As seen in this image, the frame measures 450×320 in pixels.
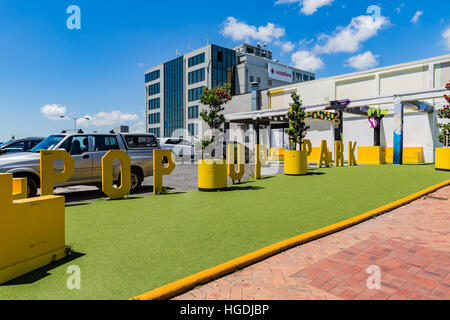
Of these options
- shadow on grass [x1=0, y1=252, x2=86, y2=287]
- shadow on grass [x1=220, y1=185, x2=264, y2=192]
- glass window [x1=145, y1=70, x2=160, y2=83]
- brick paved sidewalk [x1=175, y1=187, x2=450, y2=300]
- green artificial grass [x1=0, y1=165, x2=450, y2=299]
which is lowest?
brick paved sidewalk [x1=175, y1=187, x2=450, y2=300]

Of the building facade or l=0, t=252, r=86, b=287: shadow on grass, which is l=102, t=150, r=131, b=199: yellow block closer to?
l=0, t=252, r=86, b=287: shadow on grass

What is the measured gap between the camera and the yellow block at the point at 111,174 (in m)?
7.82

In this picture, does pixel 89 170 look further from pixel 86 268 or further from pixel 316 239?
pixel 316 239

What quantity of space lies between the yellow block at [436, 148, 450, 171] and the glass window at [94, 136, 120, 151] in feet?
46.1

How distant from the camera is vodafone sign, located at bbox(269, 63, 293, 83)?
5644 cm

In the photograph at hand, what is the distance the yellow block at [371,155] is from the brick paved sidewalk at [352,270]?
1445 centimetres

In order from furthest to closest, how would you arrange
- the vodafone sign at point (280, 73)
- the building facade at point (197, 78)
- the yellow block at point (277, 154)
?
the vodafone sign at point (280, 73)
the building facade at point (197, 78)
the yellow block at point (277, 154)

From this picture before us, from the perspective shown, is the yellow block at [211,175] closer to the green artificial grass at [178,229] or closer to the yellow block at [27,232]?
the green artificial grass at [178,229]

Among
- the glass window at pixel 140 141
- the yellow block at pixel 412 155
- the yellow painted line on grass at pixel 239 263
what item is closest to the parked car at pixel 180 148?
the glass window at pixel 140 141

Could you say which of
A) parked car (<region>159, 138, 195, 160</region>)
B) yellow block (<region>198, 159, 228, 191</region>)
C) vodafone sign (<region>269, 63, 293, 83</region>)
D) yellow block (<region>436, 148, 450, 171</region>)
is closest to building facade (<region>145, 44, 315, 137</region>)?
vodafone sign (<region>269, 63, 293, 83</region>)

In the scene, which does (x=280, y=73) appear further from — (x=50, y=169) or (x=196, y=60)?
(x=50, y=169)
